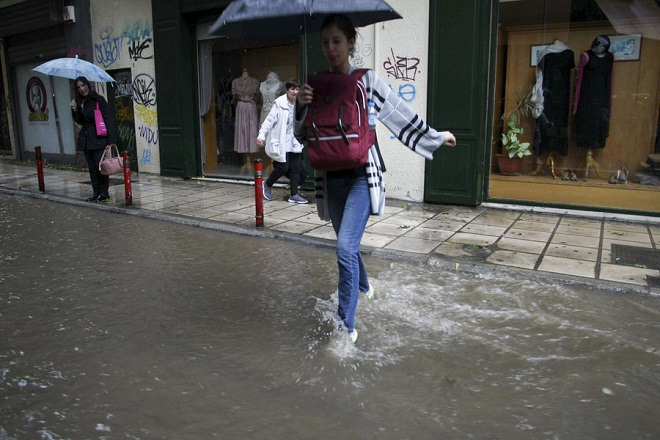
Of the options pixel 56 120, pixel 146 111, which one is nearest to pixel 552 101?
pixel 146 111

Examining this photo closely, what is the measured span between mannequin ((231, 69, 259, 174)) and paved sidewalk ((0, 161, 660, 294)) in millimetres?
1449

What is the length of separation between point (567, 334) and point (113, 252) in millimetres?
4677

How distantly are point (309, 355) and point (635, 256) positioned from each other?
13.1ft

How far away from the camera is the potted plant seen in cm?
865

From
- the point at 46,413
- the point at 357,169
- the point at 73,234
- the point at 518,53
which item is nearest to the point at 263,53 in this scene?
the point at 518,53

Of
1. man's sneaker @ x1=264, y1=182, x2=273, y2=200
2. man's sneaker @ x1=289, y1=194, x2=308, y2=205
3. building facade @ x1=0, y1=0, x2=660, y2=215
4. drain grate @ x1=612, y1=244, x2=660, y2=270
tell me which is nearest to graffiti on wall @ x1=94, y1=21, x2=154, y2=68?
building facade @ x1=0, y1=0, x2=660, y2=215

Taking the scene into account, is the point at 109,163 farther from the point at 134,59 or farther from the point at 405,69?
the point at 134,59

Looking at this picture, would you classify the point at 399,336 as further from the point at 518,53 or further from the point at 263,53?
the point at 263,53

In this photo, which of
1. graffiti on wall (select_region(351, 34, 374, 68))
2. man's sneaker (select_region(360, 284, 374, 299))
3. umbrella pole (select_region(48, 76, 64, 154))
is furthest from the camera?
umbrella pole (select_region(48, 76, 64, 154))

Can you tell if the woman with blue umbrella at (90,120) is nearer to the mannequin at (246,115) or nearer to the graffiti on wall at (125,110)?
the mannequin at (246,115)

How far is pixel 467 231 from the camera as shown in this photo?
22.1 feet

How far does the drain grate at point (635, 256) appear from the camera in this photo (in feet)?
17.5

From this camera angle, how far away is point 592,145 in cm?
842

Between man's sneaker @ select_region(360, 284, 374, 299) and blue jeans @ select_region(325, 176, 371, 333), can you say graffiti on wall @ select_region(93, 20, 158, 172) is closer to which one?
man's sneaker @ select_region(360, 284, 374, 299)
